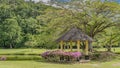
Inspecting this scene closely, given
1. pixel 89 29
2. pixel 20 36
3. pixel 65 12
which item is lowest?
pixel 20 36

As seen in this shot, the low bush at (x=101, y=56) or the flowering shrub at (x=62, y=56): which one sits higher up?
the flowering shrub at (x=62, y=56)

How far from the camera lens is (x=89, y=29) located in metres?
32.2

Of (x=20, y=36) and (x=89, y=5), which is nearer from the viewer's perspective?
(x=89, y=5)

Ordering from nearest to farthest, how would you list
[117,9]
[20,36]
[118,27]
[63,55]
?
[63,55]
[117,9]
[118,27]
[20,36]

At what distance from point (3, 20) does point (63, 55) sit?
52223 mm

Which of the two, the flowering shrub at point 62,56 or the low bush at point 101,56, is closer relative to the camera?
the flowering shrub at point 62,56

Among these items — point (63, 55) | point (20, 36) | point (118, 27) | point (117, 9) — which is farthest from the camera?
point (20, 36)

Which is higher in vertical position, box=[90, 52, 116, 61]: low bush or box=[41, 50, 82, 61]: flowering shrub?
box=[41, 50, 82, 61]: flowering shrub

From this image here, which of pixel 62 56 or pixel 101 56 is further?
pixel 101 56

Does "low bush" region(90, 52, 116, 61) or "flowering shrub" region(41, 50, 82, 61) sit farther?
"low bush" region(90, 52, 116, 61)

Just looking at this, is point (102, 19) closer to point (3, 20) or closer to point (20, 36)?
Result: point (20, 36)

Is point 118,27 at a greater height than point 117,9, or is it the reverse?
point 117,9

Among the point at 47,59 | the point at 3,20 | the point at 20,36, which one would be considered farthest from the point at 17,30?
the point at 47,59

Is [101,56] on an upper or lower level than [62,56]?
lower
